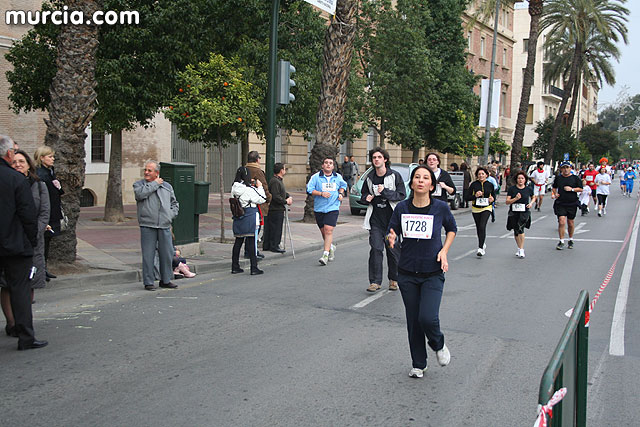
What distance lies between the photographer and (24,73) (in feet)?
51.7

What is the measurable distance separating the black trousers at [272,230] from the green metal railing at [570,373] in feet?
33.2

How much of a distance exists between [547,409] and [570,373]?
67 cm

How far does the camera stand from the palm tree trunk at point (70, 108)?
384 inches

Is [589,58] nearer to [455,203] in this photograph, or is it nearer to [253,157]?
[455,203]

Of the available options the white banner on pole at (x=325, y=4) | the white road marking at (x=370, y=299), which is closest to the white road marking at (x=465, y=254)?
the white road marking at (x=370, y=299)

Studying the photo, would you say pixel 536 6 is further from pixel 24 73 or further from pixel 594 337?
pixel 594 337

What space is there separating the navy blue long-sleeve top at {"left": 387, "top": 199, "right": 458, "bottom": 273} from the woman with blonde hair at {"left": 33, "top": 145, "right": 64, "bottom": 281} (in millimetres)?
4862

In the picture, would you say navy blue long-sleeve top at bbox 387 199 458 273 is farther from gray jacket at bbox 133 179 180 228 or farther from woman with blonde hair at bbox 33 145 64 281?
woman with blonde hair at bbox 33 145 64 281

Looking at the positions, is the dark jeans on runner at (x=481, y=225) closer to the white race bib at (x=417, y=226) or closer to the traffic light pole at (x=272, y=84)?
the traffic light pole at (x=272, y=84)

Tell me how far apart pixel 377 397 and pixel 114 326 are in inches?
130

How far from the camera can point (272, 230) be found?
13258 millimetres

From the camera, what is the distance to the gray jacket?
902 cm

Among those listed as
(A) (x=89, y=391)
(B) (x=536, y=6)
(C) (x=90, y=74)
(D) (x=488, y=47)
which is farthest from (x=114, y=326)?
(D) (x=488, y=47)

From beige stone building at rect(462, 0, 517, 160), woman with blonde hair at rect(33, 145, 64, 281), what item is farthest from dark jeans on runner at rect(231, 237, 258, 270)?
beige stone building at rect(462, 0, 517, 160)
